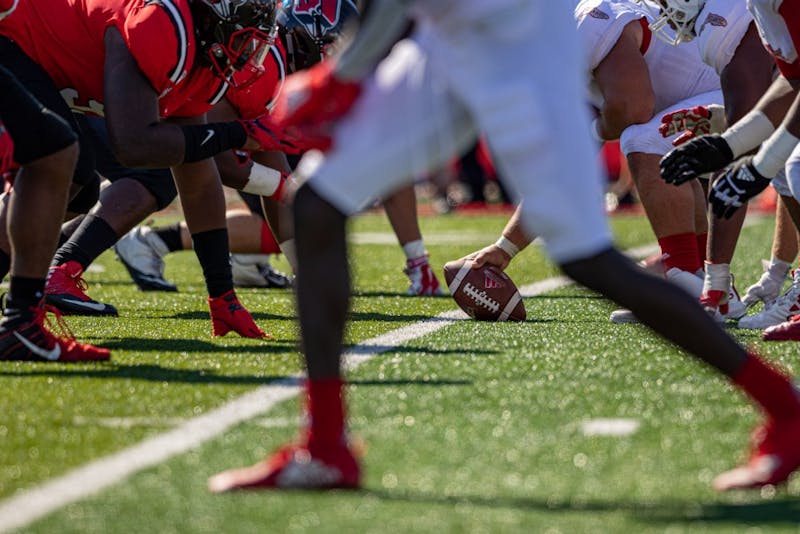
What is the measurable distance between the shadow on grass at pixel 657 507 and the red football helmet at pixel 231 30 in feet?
8.16

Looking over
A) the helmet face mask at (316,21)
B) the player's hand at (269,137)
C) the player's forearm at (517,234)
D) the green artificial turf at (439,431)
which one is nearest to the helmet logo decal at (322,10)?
the helmet face mask at (316,21)

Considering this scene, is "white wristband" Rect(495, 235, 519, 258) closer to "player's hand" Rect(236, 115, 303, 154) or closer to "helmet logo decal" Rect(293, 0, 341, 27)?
"player's hand" Rect(236, 115, 303, 154)

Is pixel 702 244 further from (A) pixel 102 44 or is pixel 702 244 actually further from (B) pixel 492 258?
(A) pixel 102 44

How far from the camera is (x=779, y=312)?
507 centimetres

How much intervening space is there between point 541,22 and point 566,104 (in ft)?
0.56

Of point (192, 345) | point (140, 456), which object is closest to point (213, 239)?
point (192, 345)

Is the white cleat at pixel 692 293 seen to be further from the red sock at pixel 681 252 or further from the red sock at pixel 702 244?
the red sock at pixel 702 244

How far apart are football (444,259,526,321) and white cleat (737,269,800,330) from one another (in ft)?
2.91

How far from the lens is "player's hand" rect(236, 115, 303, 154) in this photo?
457 cm

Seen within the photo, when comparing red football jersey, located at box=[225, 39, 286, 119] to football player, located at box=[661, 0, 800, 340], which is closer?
football player, located at box=[661, 0, 800, 340]

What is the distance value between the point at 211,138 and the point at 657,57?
226 cm

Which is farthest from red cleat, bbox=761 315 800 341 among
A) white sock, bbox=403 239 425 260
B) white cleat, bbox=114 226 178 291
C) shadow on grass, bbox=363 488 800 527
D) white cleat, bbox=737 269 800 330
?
white cleat, bbox=114 226 178 291

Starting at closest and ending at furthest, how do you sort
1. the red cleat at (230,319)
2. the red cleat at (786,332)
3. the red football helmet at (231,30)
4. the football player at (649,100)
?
the red cleat at (786,332), the red football helmet at (231,30), the red cleat at (230,319), the football player at (649,100)

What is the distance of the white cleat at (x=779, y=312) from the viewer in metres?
5.05
